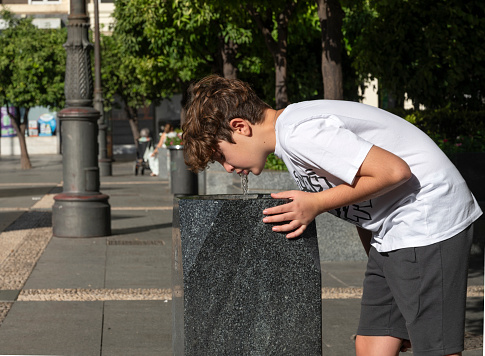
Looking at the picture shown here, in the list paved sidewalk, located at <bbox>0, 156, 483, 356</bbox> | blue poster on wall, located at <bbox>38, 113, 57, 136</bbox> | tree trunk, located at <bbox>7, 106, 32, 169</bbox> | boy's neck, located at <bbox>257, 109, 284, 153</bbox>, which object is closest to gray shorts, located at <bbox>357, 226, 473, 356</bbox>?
boy's neck, located at <bbox>257, 109, 284, 153</bbox>

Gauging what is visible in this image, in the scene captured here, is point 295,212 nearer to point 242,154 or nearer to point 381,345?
point 242,154

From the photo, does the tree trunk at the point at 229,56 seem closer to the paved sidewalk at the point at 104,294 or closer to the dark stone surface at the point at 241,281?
→ the paved sidewalk at the point at 104,294

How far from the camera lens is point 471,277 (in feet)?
24.2

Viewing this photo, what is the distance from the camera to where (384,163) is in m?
2.57

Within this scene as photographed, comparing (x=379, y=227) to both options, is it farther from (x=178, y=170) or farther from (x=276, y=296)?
(x=178, y=170)

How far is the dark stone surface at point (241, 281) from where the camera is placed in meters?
2.77

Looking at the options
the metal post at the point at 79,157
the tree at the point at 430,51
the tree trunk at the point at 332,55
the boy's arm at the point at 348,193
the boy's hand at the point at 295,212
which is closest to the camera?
the boy's arm at the point at 348,193

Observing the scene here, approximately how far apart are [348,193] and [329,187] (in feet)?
0.48

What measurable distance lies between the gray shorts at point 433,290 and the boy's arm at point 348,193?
11.4 inches

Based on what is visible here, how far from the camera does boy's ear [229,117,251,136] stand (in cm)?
271

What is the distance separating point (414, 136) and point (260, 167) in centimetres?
52

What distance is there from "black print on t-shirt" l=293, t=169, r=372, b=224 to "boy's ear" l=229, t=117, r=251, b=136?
24 centimetres

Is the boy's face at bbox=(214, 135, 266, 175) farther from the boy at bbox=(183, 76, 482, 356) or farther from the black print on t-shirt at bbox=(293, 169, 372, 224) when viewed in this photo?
the black print on t-shirt at bbox=(293, 169, 372, 224)

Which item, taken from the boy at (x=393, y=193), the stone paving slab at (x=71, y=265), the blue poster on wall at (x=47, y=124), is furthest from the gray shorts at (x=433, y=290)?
the blue poster on wall at (x=47, y=124)
